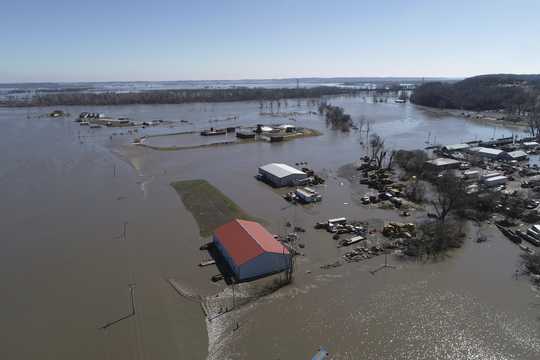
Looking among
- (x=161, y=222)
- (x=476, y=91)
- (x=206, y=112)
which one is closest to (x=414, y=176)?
(x=161, y=222)

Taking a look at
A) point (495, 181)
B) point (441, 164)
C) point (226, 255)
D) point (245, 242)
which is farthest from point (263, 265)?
point (441, 164)

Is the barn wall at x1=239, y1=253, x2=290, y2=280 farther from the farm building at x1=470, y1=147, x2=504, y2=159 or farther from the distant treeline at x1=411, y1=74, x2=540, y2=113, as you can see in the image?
the distant treeline at x1=411, y1=74, x2=540, y2=113

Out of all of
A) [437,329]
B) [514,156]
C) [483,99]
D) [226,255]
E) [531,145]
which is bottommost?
[437,329]

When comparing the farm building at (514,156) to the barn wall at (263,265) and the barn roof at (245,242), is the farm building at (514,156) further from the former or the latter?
the barn wall at (263,265)

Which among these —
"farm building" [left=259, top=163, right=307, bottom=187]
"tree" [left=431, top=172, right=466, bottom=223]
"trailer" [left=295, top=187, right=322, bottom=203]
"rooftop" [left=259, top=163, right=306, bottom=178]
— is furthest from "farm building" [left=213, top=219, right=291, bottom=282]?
"rooftop" [left=259, top=163, right=306, bottom=178]

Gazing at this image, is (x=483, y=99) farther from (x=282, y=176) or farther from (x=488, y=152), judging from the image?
(x=282, y=176)

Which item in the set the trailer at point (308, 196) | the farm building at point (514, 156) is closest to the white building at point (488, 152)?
the farm building at point (514, 156)

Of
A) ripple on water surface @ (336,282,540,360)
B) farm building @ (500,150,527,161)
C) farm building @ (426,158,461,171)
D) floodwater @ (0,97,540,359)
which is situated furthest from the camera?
farm building @ (500,150,527,161)

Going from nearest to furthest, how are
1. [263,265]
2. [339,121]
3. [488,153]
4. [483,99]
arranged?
[263,265], [488,153], [339,121], [483,99]
